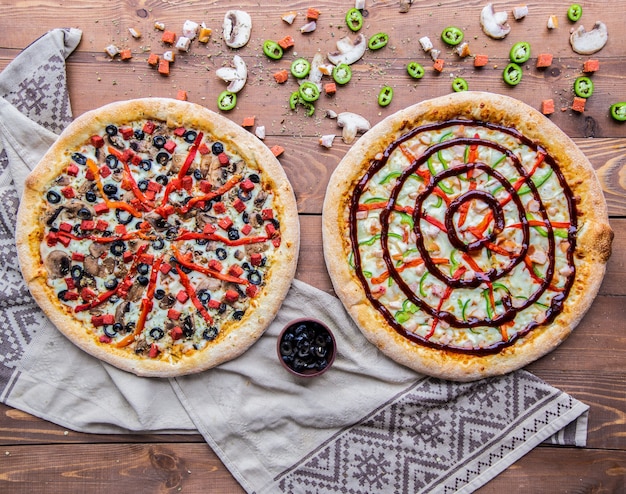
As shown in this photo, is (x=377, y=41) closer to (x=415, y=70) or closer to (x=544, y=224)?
(x=415, y=70)

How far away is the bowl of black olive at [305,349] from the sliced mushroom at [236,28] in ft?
7.29

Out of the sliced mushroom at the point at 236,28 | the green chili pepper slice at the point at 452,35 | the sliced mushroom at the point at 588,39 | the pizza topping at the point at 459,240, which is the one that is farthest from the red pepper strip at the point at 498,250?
the sliced mushroom at the point at 236,28

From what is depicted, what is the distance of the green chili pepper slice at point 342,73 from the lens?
473cm

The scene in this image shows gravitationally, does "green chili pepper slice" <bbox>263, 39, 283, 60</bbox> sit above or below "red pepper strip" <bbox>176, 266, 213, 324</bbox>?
above

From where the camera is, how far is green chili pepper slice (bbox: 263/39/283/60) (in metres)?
4.75

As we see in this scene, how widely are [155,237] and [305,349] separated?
4.61 ft

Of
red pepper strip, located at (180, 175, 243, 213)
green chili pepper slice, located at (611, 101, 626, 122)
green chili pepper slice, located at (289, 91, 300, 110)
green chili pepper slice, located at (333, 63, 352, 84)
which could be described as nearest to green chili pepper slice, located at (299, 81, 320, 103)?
green chili pepper slice, located at (289, 91, 300, 110)

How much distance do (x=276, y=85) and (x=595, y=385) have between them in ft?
11.3

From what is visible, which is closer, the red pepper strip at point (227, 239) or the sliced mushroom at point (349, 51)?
the red pepper strip at point (227, 239)

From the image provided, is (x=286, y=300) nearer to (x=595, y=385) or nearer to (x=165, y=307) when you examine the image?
(x=165, y=307)

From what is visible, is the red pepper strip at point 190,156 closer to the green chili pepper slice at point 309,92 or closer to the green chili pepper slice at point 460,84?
the green chili pepper slice at point 309,92

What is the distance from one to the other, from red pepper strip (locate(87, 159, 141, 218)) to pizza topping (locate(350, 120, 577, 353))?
64.6 inches

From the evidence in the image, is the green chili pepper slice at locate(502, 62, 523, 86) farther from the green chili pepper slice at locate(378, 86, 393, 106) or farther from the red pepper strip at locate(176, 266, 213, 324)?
the red pepper strip at locate(176, 266, 213, 324)

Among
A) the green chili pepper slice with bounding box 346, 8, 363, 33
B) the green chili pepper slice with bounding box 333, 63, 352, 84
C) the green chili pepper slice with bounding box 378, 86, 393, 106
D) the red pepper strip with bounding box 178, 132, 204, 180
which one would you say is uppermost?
the green chili pepper slice with bounding box 346, 8, 363, 33
